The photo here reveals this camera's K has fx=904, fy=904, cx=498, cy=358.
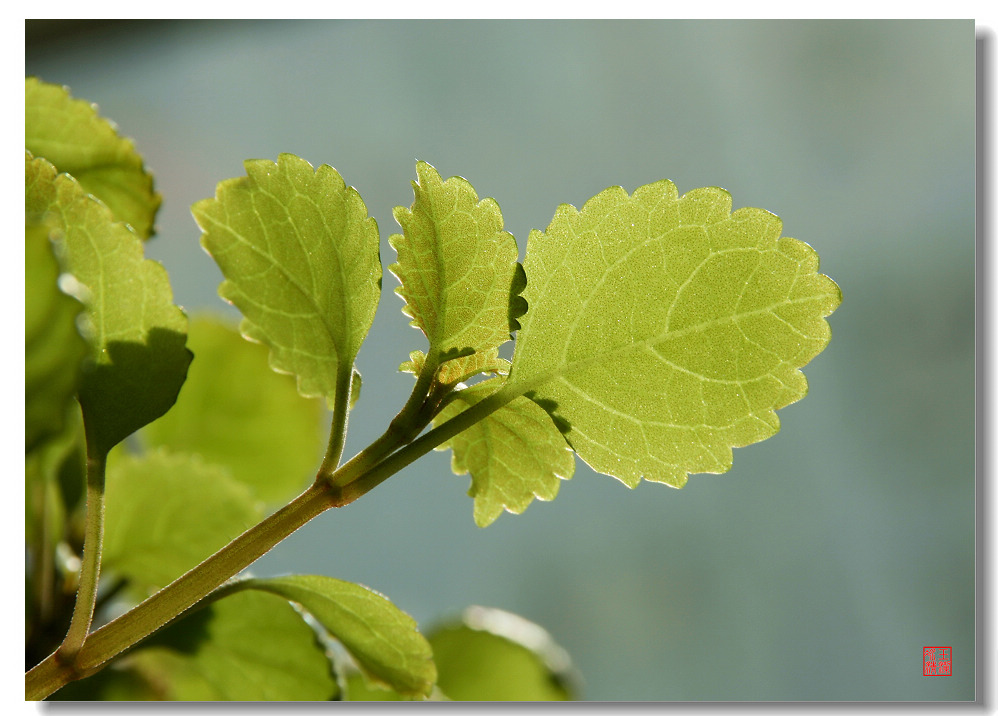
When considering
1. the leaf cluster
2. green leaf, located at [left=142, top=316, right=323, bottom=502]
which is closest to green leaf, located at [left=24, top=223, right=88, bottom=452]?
the leaf cluster

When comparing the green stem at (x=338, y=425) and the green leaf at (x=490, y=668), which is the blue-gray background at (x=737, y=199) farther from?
the green stem at (x=338, y=425)

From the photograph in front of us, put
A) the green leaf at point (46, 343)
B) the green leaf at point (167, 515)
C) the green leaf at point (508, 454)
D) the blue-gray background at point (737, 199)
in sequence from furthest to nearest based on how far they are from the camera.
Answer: the blue-gray background at point (737, 199) < the green leaf at point (167, 515) < the green leaf at point (508, 454) < the green leaf at point (46, 343)

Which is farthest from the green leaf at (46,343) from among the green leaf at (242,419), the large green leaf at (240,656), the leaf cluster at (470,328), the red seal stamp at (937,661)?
the red seal stamp at (937,661)

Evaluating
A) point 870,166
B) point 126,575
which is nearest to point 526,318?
point 126,575

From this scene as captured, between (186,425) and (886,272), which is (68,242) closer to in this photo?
(186,425)

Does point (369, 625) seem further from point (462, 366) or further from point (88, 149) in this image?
point (88, 149)

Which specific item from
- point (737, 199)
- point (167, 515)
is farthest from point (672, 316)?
point (737, 199)
